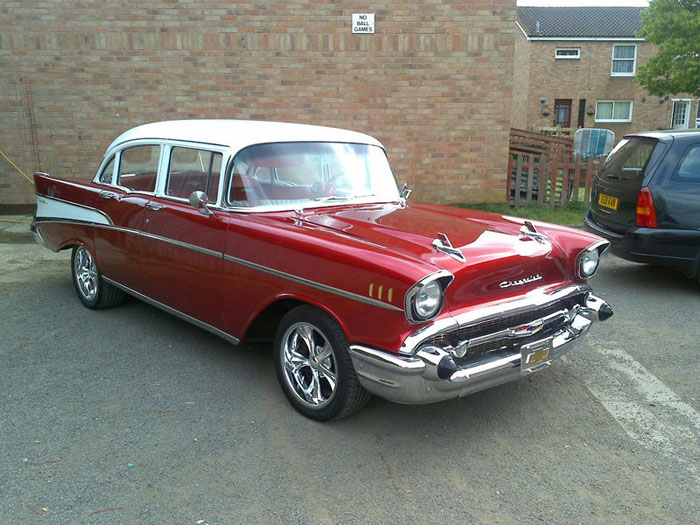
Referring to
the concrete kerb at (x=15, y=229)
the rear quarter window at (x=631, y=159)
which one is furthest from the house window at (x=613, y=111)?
the concrete kerb at (x=15, y=229)

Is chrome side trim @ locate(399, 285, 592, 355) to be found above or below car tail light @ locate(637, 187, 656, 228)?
below

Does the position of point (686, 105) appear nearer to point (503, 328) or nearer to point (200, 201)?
point (503, 328)

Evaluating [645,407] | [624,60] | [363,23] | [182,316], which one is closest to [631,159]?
[645,407]

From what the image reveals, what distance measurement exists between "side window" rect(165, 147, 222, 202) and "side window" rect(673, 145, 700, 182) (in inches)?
181

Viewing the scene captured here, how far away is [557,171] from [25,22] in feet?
30.4

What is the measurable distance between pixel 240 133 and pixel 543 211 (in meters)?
7.49

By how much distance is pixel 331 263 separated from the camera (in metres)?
3.39

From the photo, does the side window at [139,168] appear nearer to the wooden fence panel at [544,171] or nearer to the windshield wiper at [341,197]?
the windshield wiper at [341,197]

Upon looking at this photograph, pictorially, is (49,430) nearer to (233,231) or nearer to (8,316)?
(233,231)

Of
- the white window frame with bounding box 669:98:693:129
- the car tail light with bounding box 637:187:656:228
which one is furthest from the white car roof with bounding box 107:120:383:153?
the white window frame with bounding box 669:98:693:129

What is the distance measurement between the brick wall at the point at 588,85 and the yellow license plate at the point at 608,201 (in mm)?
29253

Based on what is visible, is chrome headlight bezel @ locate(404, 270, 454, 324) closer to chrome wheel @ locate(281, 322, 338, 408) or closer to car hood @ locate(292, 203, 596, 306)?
car hood @ locate(292, 203, 596, 306)

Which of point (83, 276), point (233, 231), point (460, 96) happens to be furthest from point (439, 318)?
point (460, 96)

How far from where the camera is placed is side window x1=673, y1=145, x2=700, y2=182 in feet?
20.4
